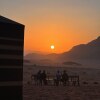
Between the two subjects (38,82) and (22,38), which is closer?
(22,38)

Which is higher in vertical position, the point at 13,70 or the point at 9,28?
the point at 9,28

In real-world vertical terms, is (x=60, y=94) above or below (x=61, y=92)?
below

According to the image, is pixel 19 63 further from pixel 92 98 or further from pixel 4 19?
pixel 92 98

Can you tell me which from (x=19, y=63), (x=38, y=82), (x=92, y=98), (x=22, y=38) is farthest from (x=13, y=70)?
(x=38, y=82)

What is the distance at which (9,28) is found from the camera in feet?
34.7

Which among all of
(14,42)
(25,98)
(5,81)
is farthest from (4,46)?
(25,98)

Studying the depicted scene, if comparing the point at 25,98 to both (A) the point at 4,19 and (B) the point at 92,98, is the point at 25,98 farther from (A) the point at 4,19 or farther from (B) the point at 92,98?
(A) the point at 4,19

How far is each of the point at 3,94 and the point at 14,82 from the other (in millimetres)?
499

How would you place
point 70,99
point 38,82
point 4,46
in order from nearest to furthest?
point 4,46, point 70,99, point 38,82

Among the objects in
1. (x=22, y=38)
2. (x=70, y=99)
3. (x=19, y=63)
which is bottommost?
(x=70, y=99)

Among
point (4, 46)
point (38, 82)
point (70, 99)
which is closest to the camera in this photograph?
point (4, 46)

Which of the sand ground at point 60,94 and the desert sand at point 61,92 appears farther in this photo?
the desert sand at point 61,92

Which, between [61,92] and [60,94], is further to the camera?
[61,92]

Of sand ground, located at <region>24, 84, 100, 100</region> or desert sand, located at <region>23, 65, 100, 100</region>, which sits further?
desert sand, located at <region>23, 65, 100, 100</region>
